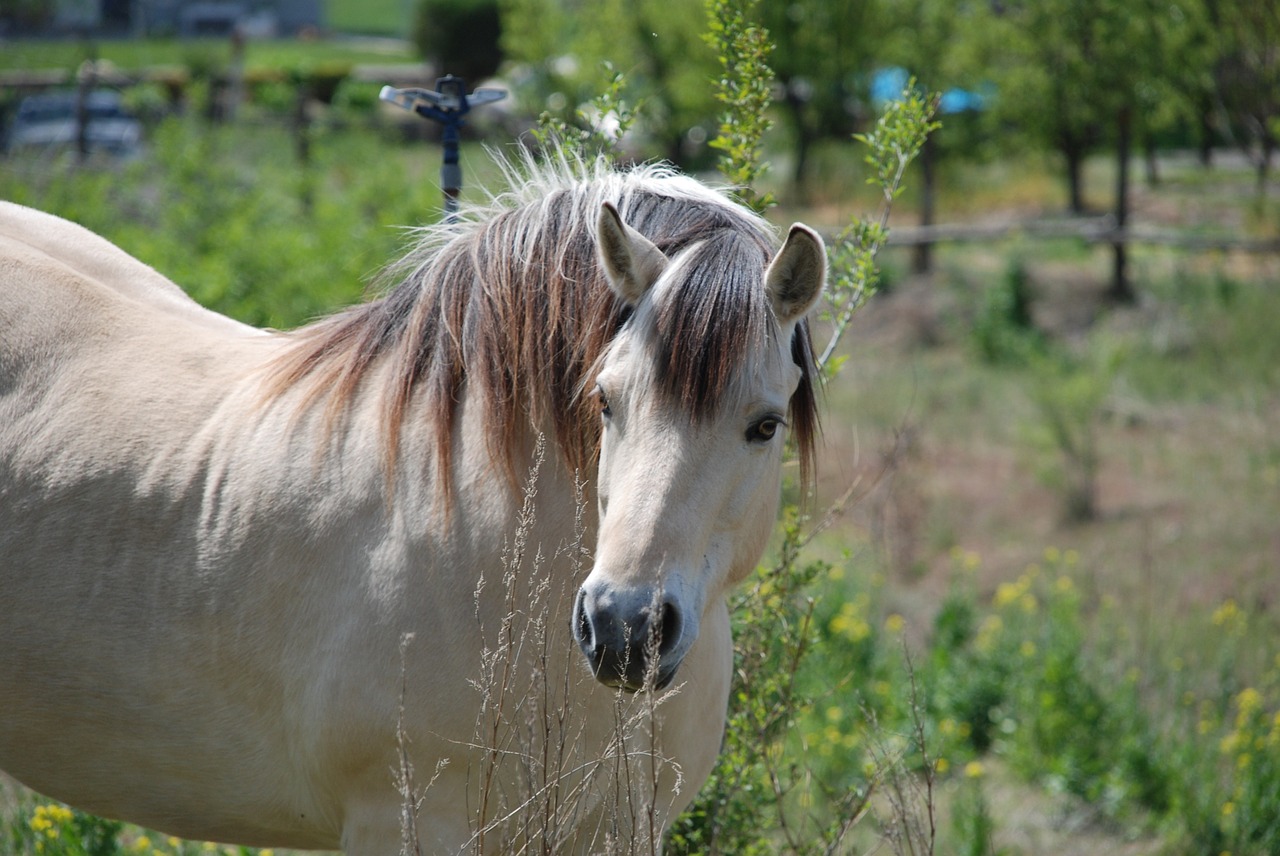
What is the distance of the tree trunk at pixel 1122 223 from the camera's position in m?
14.1

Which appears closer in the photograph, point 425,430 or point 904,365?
point 425,430

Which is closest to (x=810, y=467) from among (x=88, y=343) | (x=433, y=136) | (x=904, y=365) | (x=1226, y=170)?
(x=88, y=343)

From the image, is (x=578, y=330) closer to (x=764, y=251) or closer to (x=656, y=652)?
(x=764, y=251)

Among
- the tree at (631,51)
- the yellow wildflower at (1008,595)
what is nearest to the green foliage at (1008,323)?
the tree at (631,51)

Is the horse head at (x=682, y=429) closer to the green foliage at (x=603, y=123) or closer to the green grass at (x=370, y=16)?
the green foliage at (x=603, y=123)

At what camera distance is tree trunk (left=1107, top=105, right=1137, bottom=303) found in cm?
1405

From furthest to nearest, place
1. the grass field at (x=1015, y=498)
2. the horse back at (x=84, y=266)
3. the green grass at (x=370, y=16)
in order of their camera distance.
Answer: the green grass at (x=370, y=16), the grass field at (x=1015, y=498), the horse back at (x=84, y=266)

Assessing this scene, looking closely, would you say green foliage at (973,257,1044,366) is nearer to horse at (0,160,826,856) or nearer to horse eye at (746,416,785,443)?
horse at (0,160,826,856)

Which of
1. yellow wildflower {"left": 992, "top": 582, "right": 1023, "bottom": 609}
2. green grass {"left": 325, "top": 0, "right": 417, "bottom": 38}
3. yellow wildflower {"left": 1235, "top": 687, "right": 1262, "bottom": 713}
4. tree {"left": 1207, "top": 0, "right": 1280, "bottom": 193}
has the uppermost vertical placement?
green grass {"left": 325, "top": 0, "right": 417, "bottom": 38}

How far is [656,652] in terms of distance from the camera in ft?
5.63

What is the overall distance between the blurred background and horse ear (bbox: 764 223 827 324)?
0.51 m

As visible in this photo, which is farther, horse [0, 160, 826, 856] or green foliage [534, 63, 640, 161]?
green foliage [534, 63, 640, 161]

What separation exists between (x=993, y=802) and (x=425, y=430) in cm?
404

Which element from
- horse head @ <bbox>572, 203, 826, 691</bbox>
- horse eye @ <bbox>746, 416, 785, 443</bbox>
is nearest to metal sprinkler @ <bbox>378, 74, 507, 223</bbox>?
horse head @ <bbox>572, 203, 826, 691</bbox>
